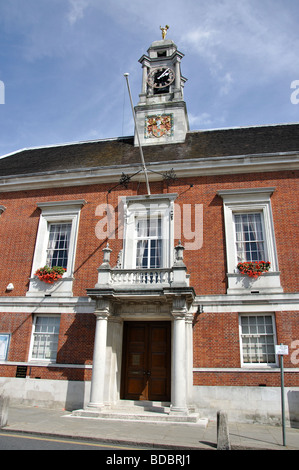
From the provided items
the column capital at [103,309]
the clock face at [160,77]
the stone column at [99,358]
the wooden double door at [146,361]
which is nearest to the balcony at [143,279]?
the column capital at [103,309]

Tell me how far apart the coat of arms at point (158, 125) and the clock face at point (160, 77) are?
8.67 ft

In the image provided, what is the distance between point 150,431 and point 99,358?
3.19 metres

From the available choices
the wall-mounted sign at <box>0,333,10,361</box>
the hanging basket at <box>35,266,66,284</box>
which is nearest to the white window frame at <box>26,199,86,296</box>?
the hanging basket at <box>35,266,66,284</box>

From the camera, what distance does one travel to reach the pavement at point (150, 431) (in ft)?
26.6

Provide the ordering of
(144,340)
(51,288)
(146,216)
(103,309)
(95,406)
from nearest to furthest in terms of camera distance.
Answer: (95,406)
(103,309)
(144,340)
(51,288)
(146,216)

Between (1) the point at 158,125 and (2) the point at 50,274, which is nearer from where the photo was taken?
(2) the point at 50,274

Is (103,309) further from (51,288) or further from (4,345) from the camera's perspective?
(4,345)

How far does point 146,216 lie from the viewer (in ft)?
50.4

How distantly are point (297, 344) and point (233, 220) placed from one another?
208 inches

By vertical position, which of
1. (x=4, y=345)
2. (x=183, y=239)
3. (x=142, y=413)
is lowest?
(x=142, y=413)

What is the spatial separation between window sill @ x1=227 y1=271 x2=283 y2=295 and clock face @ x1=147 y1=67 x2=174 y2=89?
1250cm

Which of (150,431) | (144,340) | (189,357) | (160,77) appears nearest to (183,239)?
(144,340)

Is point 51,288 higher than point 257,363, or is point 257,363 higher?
point 51,288

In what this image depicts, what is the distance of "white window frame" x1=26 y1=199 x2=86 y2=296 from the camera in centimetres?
1495
